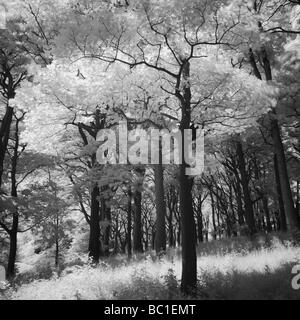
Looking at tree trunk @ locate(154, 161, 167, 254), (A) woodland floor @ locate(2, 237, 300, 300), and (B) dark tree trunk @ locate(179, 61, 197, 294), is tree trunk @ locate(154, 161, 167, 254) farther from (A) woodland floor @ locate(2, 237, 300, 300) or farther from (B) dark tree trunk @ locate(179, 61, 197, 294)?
(B) dark tree trunk @ locate(179, 61, 197, 294)

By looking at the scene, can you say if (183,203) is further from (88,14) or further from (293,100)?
(293,100)

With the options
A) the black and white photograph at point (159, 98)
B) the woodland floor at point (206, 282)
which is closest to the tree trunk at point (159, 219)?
the black and white photograph at point (159, 98)

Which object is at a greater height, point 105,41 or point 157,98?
point 105,41

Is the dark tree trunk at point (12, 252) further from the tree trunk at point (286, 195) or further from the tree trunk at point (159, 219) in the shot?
the tree trunk at point (286, 195)

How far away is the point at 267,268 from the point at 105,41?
7.98 metres

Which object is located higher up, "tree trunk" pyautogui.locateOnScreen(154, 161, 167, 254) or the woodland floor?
"tree trunk" pyautogui.locateOnScreen(154, 161, 167, 254)

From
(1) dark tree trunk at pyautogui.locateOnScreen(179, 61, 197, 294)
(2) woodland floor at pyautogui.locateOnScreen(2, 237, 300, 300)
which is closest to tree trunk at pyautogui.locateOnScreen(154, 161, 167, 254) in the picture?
(2) woodland floor at pyautogui.locateOnScreen(2, 237, 300, 300)

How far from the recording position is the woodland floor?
29.1 feet

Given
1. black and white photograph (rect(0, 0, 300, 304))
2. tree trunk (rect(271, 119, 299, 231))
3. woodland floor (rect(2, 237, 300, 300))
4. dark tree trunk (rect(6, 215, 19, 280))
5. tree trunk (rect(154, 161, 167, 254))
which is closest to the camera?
woodland floor (rect(2, 237, 300, 300))

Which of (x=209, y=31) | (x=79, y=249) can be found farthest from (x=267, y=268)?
(x=79, y=249)

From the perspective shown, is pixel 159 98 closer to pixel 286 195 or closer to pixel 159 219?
pixel 286 195

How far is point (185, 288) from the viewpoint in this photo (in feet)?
30.0

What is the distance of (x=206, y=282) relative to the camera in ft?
31.3

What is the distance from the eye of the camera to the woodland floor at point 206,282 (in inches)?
349
